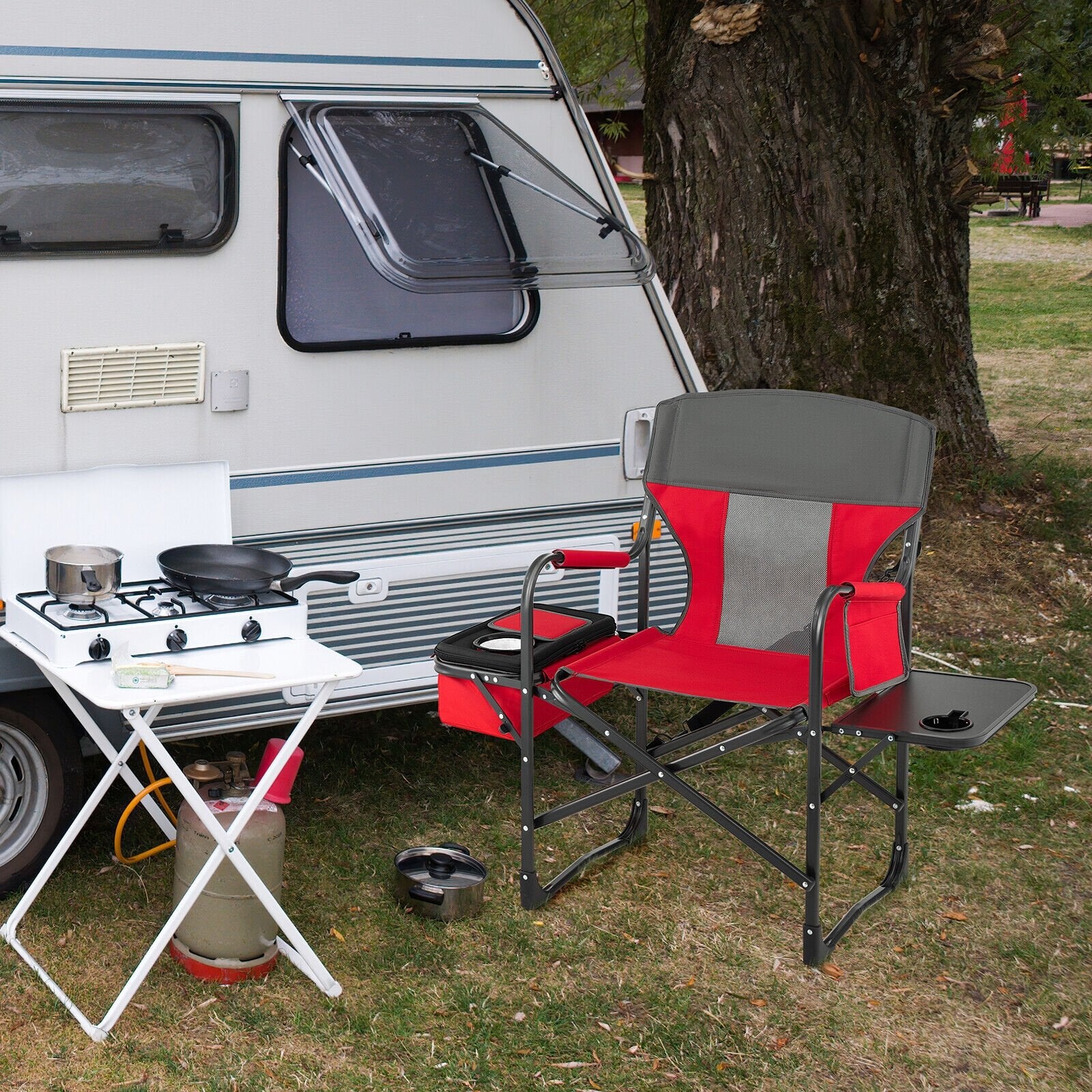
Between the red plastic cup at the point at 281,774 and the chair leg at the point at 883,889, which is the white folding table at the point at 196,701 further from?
the chair leg at the point at 883,889

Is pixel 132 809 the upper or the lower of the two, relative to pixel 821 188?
lower

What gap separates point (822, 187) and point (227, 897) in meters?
4.53

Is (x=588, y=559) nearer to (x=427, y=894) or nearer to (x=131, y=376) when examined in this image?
(x=427, y=894)

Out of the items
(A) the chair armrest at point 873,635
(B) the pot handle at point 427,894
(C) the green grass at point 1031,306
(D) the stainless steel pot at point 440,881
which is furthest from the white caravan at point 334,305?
(C) the green grass at point 1031,306

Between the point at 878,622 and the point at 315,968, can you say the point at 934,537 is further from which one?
the point at 315,968

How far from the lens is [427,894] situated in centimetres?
374

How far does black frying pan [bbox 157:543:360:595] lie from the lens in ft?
11.5

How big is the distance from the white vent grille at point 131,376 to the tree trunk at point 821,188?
3.59 metres

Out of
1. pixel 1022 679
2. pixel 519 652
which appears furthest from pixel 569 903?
Result: pixel 1022 679

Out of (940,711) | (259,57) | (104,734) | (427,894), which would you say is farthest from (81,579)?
(940,711)

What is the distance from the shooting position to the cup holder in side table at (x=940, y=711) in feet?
11.0

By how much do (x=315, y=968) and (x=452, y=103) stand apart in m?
2.32

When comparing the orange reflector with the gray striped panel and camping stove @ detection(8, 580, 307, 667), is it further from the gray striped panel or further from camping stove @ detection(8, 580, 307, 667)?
camping stove @ detection(8, 580, 307, 667)

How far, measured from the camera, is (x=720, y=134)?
659cm
